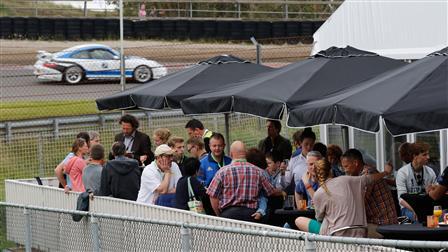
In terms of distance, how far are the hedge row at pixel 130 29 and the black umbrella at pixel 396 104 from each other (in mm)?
29697

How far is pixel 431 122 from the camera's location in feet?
33.7

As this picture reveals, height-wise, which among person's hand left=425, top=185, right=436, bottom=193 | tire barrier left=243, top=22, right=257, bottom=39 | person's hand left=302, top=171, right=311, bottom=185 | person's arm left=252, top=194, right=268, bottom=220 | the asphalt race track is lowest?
person's arm left=252, top=194, right=268, bottom=220

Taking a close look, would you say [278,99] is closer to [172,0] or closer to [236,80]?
[236,80]

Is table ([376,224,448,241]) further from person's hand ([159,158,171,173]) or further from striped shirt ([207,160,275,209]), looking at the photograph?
person's hand ([159,158,171,173])

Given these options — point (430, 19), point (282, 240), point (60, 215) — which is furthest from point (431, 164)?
point (282, 240)

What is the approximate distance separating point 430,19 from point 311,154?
5.25m

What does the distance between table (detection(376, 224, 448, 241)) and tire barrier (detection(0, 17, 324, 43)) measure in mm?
30893

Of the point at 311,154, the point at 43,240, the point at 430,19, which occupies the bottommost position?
the point at 43,240

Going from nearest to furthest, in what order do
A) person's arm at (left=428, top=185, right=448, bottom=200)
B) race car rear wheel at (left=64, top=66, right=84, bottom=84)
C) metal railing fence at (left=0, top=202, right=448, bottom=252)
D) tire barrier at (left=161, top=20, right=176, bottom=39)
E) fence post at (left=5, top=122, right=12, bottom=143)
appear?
metal railing fence at (left=0, top=202, right=448, bottom=252)
person's arm at (left=428, top=185, right=448, bottom=200)
fence post at (left=5, top=122, right=12, bottom=143)
race car rear wheel at (left=64, top=66, right=84, bottom=84)
tire barrier at (left=161, top=20, right=176, bottom=39)

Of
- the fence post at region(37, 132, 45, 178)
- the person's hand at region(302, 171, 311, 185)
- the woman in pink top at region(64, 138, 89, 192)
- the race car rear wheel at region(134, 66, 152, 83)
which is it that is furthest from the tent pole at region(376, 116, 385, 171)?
the race car rear wheel at region(134, 66, 152, 83)

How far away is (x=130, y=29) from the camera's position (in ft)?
142

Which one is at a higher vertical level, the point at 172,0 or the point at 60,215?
the point at 172,0

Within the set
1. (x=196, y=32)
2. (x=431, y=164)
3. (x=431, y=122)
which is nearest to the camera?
(x=431, y=122)

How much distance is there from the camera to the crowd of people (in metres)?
10.9
